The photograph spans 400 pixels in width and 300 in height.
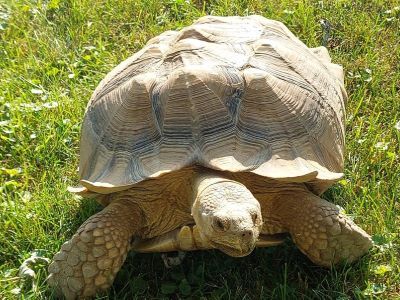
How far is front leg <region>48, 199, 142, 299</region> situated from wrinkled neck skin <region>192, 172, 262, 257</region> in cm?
51

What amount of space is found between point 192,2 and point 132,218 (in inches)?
115

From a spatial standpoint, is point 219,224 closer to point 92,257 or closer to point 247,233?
point 247,233

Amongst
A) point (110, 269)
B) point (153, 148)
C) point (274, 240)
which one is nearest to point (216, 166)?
point (153, 148)

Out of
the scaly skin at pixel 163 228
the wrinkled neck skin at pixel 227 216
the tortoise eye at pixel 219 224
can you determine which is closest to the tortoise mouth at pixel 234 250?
the wrinkled neck skin at pixel 227 216

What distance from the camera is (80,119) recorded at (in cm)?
461

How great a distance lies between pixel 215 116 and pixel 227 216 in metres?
0.67

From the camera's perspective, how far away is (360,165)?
13.3 feet

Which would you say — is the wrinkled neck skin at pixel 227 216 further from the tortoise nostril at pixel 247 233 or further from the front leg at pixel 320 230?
the front leg at pixel 320 230

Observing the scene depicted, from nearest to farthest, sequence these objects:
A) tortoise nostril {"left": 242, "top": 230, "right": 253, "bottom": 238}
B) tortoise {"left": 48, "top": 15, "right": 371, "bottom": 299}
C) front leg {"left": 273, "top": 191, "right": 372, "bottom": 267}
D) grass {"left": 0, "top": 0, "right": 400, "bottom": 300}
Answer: tortoise nostril {"left": 242, "top": 230, "right": 253, "bottom": 238} < tortoise {"left": 48, "top": 15, "right": 371, "bottom": 299} < front leg {"left": 273, "top": 191, "right": 372, "bottom": 267} < grass {"left": 0, "top": 0, "right": 400, "bottom": 300}

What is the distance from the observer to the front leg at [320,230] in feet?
10.6

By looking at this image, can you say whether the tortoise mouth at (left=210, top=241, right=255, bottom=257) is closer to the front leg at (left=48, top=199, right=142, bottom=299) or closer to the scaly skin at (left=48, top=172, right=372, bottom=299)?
the scaly skin at (left=48, top=172, right=372, bottom=299)

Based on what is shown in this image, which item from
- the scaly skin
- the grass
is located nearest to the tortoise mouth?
the scaly skin

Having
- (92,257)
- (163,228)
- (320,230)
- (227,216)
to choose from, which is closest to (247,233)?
(227,216)

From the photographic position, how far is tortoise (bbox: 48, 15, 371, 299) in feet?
10.2
